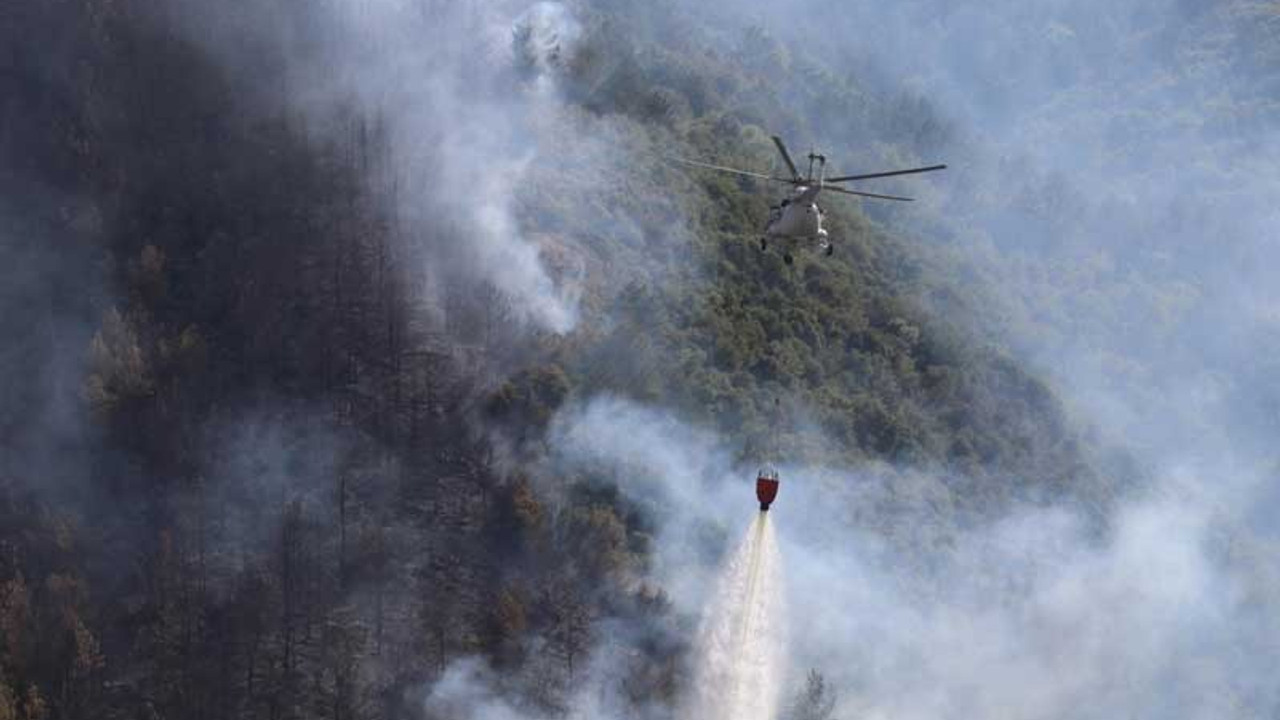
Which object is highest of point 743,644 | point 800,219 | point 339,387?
point 339,387

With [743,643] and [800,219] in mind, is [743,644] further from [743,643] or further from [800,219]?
[800,219]

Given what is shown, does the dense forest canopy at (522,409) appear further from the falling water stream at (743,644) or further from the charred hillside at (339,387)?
the falling water stream at (743,644)

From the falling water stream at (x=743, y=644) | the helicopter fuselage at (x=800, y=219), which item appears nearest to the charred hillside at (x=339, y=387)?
the falling water stream at (x=743, y=644)

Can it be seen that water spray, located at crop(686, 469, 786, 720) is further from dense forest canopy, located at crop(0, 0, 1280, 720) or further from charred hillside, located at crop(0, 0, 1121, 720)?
charred hillside, located at crop(0, 0, 1121, 720)

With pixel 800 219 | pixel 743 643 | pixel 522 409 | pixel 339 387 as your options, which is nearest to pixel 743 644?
pixel 743 643

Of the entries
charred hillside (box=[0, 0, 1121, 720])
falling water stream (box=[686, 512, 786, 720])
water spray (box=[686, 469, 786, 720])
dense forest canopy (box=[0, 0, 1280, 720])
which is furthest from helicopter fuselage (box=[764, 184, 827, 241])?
charred hillside (box=[0, 0, 1121, 720])

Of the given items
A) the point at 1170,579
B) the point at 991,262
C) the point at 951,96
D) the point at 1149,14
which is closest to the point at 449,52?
the point at 991,262

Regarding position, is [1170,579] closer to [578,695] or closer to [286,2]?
[578,695]

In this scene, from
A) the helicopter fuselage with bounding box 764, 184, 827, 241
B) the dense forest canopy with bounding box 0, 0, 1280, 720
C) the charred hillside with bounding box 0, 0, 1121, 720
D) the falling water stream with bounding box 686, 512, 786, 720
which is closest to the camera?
the helicopter fuselage with bounding box 764, 184, 827, 241
